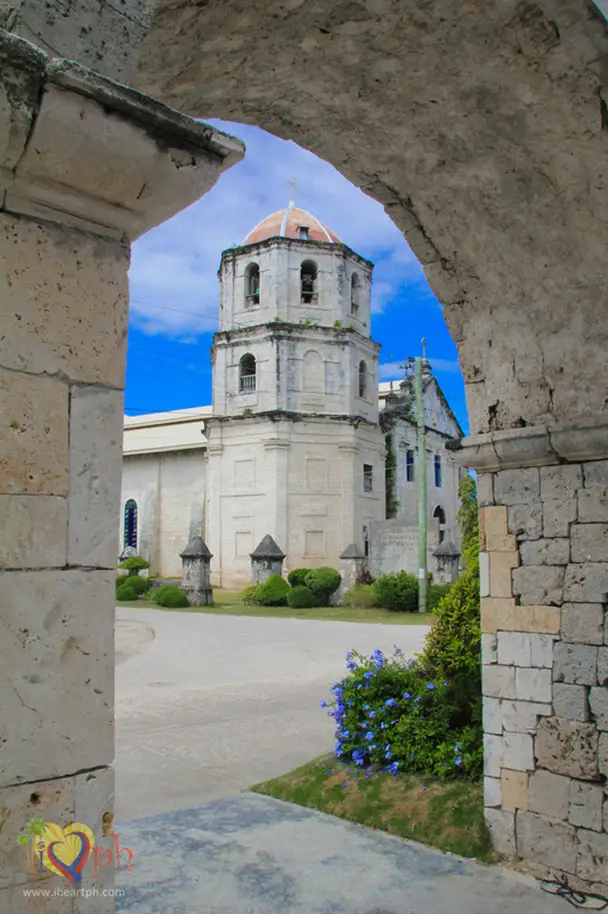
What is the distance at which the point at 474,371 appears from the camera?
18.0 ft

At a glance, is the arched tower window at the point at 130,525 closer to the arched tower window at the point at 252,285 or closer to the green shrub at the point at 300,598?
the arched tower window at the point at 252,285

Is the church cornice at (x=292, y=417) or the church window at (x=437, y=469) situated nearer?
the church cornice at (x=292, y=417)

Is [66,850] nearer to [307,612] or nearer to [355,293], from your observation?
[307,612]

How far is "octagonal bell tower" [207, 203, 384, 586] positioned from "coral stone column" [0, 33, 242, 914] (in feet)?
87.3

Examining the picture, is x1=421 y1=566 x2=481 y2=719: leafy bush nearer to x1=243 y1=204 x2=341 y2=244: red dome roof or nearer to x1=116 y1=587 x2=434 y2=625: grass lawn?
x1=116 y1=587 x2=434 y2=625: grass lawn

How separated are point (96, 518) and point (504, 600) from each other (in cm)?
412

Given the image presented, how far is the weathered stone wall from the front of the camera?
474 centimetres

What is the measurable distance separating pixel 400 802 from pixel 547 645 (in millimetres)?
1892

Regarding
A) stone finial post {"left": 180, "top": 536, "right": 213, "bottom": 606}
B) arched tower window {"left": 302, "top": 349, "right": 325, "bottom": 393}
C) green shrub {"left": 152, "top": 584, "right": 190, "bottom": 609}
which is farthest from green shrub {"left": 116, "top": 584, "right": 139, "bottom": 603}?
arched tower window {"left": 302, "top": 349, "right": 325, "bottom": 393}

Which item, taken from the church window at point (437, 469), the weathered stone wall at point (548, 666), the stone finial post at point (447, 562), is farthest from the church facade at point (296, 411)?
the weathered stone wall at point (548, 666)

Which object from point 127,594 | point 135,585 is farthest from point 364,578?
point 127,594

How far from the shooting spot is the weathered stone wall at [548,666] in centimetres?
474

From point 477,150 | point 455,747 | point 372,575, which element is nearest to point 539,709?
point 455,747

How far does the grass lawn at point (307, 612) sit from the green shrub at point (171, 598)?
0.23 m
